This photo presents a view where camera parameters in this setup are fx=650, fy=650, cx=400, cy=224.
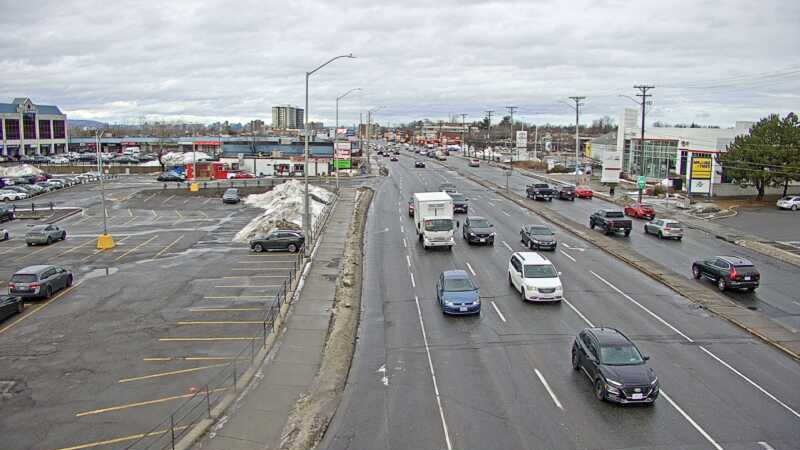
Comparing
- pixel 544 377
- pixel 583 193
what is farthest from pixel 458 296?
pixel 583 193

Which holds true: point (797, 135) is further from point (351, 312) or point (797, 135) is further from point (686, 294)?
point (351, 312)

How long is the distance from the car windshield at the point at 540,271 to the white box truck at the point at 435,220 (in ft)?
34.3

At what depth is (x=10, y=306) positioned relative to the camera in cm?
2508

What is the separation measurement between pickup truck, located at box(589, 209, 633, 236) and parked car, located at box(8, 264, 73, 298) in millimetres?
32634

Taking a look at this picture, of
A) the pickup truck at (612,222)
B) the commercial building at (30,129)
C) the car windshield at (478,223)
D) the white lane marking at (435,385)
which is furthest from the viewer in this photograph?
the commercial building at (30,129)

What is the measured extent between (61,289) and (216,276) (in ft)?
22.4

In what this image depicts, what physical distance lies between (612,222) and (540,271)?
60.3ft

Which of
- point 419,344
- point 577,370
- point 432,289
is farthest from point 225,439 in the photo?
point 432,289

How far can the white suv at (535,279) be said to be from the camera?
25828 mm

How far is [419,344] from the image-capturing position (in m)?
21.2

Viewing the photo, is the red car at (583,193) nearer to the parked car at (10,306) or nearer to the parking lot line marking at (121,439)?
the parked car at (10,306)

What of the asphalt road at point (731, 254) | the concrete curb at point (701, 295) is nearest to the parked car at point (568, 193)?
the asphalt road at point (731, 254)

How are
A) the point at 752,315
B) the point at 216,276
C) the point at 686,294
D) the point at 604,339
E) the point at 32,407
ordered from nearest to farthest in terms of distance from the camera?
the point at 32,407
the point at 604,339
the point at 752,315
the point at 686,294
the point at 216,276

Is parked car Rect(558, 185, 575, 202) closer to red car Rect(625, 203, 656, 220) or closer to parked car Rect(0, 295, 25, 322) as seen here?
red car Rect(625, 203, 656, 220)
